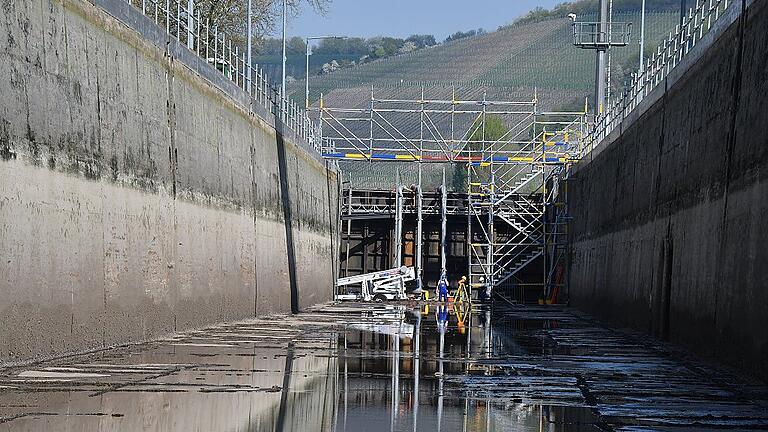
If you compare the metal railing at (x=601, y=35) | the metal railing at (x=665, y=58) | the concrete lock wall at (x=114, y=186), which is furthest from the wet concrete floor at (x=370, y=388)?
the metal railing at (x=601, y=35)

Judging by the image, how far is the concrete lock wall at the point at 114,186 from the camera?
1461cm

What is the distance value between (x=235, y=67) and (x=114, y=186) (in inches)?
598

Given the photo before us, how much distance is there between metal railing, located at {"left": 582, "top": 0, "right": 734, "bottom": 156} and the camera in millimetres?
24688

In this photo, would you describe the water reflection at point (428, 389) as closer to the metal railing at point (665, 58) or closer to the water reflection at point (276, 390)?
the water reflection at point (276, 390)

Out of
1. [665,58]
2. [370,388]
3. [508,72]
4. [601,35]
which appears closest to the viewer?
[370,388]

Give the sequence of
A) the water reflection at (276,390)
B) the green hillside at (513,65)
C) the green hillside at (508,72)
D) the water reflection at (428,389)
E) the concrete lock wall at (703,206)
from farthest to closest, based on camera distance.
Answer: the green hillside at (513,65) → the green hillside at (508,72) → the concrete lock wall at (703,206) → the water reflection at (428,389) → the water reflection at (276,390)

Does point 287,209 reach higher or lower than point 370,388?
higher

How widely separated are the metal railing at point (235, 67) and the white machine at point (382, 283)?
4.89 m

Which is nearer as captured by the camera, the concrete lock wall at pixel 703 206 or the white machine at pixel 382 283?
the concrete lock wall at pixel 703 206

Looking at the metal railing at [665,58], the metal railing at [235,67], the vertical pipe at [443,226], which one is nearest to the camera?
the metal railing at [665,58]

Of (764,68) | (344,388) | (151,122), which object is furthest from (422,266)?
(344,388)

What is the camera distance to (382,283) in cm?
5034

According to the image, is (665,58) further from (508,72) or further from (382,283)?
(508,72)

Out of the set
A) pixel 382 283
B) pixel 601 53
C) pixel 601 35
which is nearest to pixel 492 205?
pixel 382 283
